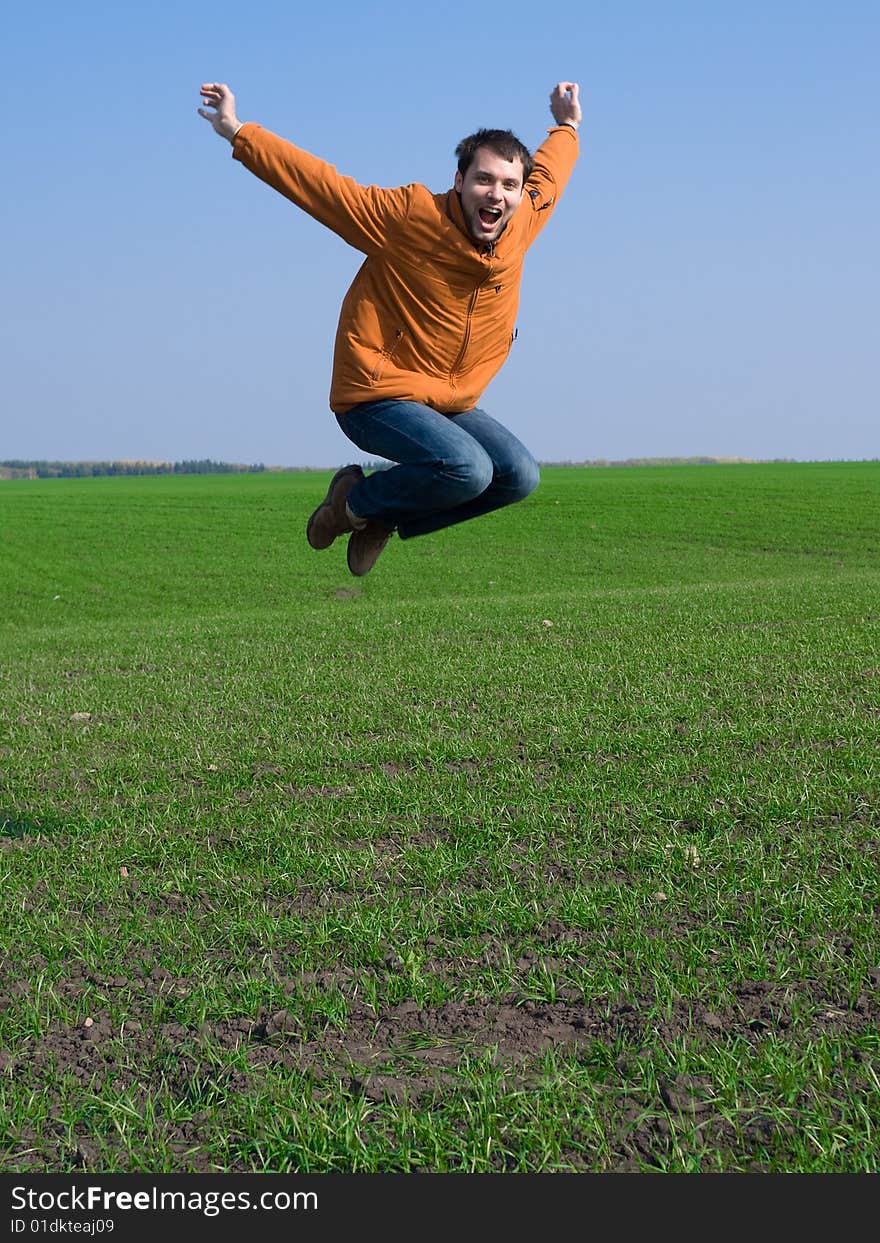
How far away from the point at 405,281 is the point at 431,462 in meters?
0.99

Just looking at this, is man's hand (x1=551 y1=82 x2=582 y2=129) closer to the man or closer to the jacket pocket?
the man

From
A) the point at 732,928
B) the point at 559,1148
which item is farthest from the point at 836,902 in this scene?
the point at 559,1148

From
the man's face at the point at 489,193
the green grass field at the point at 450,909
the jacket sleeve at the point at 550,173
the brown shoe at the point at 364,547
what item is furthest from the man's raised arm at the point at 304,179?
the green grass field at the point at 450,909

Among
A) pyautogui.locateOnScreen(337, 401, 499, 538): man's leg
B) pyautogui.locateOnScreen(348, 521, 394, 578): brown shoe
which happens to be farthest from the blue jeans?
pyautogui.locateOnScreen(348, 521, 394, 578): brown shoe

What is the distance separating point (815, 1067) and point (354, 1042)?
6.08ft

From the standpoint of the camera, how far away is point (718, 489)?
171ft

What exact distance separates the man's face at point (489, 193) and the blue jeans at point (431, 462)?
3.24 feet

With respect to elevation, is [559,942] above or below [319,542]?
below

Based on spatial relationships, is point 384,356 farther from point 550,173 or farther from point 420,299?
point 550,173

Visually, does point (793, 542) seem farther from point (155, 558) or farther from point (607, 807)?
point (607, 807)

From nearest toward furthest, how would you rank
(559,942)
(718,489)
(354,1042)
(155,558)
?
(354,1042), (559,942), (155,558), (718,489)

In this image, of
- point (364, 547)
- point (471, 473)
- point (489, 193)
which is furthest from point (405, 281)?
point (364, 547)

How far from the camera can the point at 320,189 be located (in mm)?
5664

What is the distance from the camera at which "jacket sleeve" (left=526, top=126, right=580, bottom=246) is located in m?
6.31
